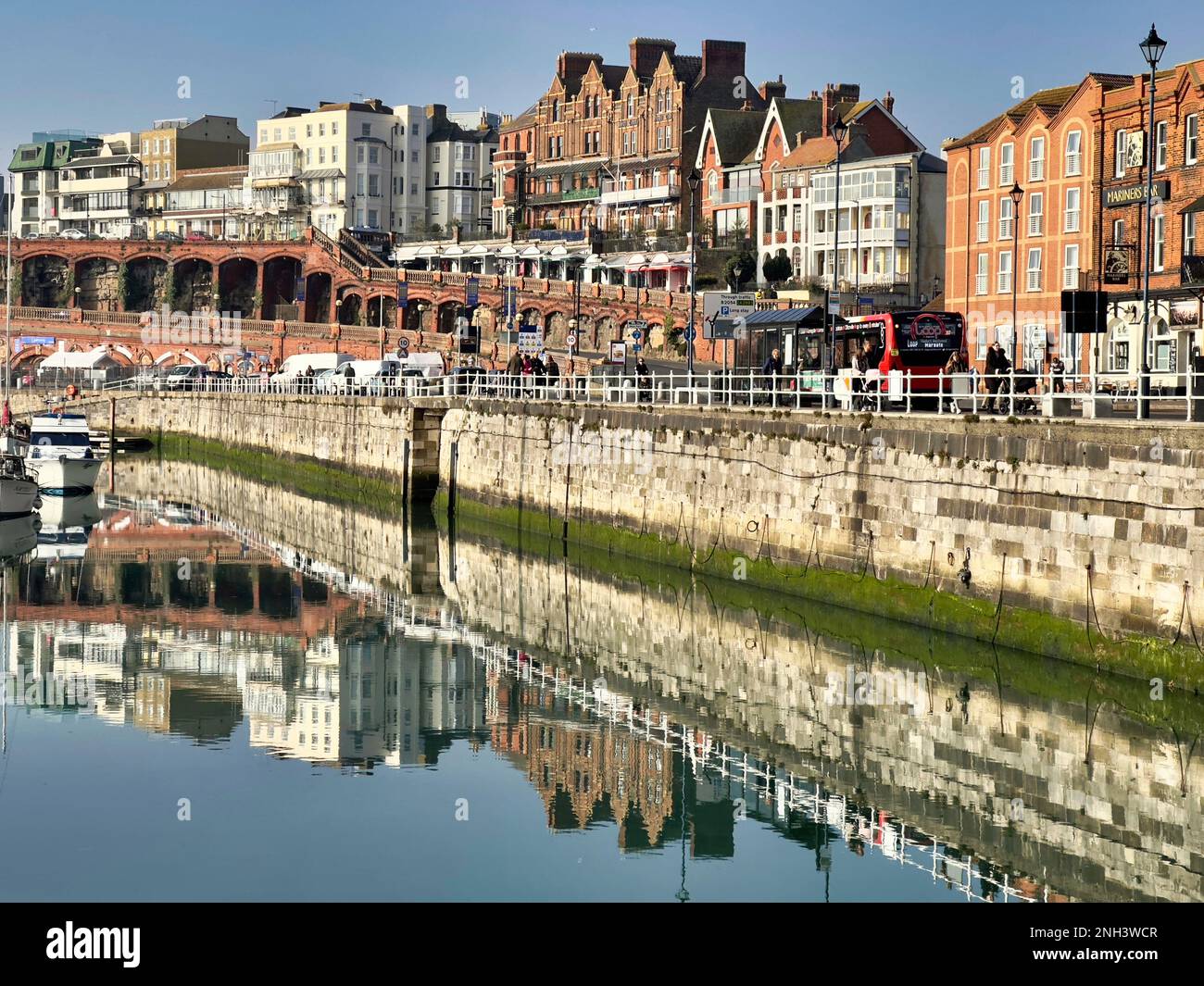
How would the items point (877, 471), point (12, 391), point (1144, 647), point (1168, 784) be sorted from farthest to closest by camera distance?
point (12, 391) → point (877, 471) → point (1144, 647) → point (1168, 784)

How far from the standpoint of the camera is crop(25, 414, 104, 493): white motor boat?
7469cm

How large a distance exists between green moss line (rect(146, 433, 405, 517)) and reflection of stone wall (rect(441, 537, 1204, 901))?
991 inches

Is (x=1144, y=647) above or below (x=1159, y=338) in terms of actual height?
below

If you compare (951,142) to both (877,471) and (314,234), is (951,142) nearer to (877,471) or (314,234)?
(877,471)

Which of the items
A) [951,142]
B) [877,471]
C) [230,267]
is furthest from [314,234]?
[877,471]

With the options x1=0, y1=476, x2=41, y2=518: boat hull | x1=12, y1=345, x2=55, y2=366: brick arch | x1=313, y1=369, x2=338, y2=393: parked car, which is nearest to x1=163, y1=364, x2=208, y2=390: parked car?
x1=313, y1=369, x2=338, y2=393: parked car

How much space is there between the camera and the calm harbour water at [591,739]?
2333 centimetres

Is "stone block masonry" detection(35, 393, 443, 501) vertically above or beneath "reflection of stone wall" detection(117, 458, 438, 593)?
above

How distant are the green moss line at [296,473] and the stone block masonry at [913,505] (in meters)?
14.5

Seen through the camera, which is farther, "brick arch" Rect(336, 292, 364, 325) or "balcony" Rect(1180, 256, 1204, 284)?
"brick arch" Rect(336, 292, 364, 325)

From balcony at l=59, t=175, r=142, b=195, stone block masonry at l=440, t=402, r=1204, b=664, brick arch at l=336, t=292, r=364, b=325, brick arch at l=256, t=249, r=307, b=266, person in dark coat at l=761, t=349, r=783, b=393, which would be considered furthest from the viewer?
balcony at l=59, t=175, r=142, b=195

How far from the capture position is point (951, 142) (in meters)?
81.9

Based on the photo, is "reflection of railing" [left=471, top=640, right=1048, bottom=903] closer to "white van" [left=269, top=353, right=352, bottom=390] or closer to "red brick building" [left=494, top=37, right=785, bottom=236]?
"white van" [left=269, top=353, right=352, bottom=390]
